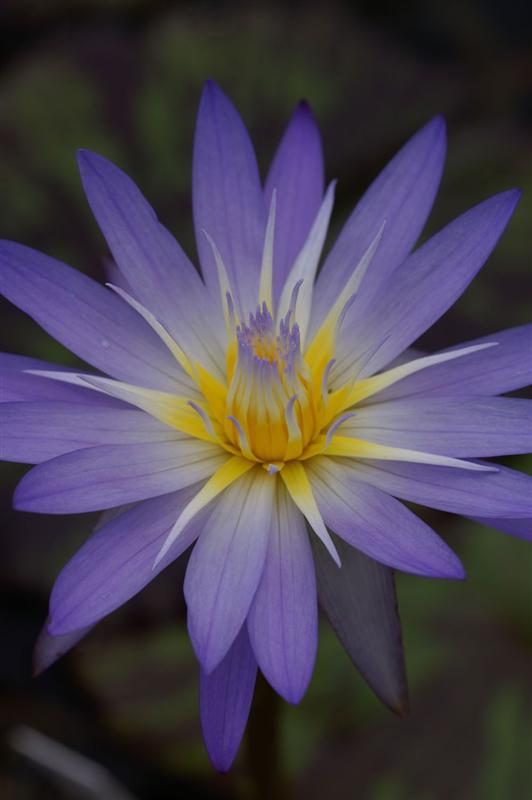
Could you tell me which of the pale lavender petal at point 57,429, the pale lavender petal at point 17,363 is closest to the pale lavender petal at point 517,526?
the pale lavender petal at point 57,429

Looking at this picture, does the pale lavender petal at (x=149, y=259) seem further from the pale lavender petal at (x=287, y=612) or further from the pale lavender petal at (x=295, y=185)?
the pale lavender petal at (x=287, y=612)

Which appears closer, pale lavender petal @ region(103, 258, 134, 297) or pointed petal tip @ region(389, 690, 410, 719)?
pointed petal tip @ region(389, 690, 410, 719)

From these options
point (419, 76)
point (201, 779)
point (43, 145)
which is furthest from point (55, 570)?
point (419, 76)

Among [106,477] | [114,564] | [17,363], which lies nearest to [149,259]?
[17,363]

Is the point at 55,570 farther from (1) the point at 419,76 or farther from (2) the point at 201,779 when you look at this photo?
(1) the point at 419,76

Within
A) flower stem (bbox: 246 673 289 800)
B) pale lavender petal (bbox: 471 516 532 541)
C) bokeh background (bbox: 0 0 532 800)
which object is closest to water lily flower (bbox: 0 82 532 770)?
pale lavender petal (bbox: 471 516 532 541)

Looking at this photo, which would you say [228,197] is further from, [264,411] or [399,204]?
[264,411]

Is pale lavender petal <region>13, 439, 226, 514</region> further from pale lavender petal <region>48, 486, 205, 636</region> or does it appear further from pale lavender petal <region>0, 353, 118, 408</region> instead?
pale lavender petal <region>0, 353, 118, 408</region>
